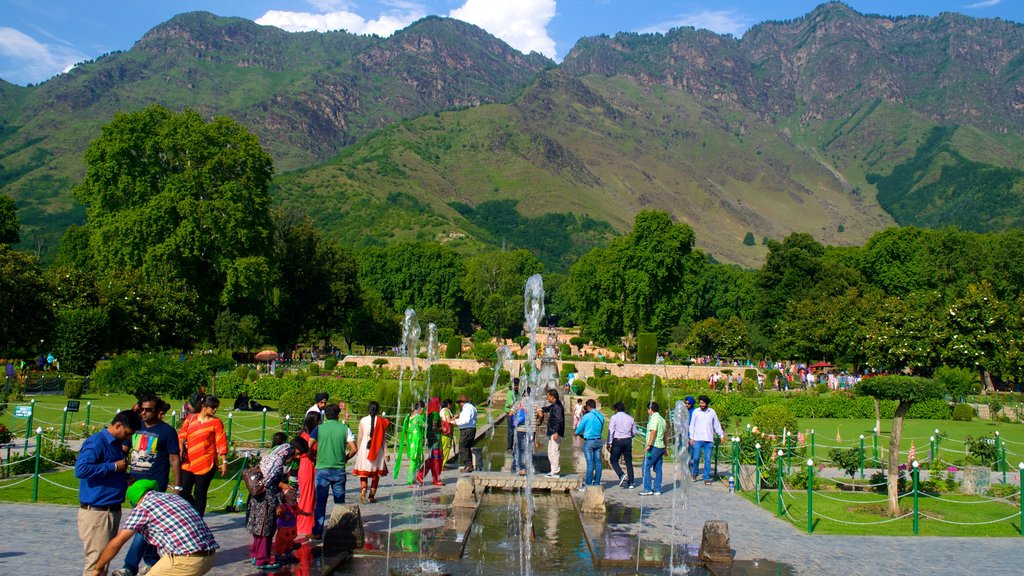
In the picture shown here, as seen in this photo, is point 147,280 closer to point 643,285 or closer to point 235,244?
point 235,244

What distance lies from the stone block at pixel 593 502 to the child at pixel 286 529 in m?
4.54

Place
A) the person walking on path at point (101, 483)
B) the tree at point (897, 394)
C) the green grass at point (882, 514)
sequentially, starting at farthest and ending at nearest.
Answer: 1. the tree at point (897, 394)
2. the green grass at point (882, 514)
3. the person walking on path at point (101, 483)

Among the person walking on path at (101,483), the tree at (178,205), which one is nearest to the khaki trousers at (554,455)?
the person walking on path at (101,483)

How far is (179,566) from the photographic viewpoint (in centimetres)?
566

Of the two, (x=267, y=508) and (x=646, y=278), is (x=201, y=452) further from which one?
(x=646, y=278)

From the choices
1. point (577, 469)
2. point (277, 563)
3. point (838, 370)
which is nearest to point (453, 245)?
point (838, 370)

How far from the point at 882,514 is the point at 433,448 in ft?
24.3

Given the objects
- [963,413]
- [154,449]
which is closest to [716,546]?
[154,449]

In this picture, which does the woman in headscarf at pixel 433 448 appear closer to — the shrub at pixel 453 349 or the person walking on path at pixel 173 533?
the person walking on path at pixel 173 533

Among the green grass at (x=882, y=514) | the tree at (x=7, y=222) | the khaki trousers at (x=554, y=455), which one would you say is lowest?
the green grass at (x=882, y=514)

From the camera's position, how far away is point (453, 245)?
11988 centimetres

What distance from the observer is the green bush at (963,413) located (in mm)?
31125

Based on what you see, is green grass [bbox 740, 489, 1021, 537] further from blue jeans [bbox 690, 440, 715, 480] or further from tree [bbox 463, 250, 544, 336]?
tree [bbox 463, 250, 544, 336]

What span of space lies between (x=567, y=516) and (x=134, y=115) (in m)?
36.9
